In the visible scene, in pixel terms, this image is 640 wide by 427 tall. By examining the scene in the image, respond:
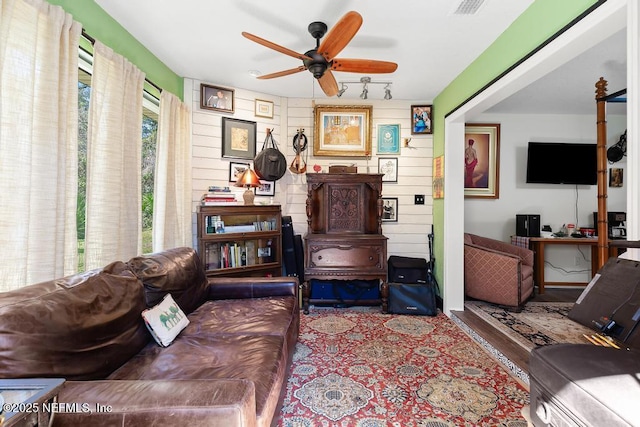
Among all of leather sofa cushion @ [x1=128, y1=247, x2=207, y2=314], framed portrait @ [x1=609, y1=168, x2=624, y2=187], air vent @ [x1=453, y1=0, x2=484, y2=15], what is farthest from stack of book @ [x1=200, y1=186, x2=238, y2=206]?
framed portrait @ [x1=609, y1=168, x2=624, y2=187]

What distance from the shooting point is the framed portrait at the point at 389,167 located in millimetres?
3826

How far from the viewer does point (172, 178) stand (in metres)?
2.93

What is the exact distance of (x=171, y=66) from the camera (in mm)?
3020

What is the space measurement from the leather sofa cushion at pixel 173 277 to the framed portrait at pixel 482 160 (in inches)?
153

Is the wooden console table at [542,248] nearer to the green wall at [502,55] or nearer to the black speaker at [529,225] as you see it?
the black speaker at [529,225]

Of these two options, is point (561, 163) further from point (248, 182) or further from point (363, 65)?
point (248, 182)

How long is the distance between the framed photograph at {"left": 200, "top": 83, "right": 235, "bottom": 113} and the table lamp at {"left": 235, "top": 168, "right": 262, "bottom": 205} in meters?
0.83

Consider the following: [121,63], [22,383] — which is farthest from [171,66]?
[22,383]

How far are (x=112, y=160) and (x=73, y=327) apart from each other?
1.30 meters

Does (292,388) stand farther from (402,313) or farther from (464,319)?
(464,319)

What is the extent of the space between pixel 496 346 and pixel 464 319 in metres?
0.62

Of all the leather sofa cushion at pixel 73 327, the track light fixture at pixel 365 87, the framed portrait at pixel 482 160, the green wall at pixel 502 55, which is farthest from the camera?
the framed portrait at pixel 482 160

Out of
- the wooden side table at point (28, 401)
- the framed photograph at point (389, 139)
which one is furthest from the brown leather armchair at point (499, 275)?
the wooden side table at point (28, 401)

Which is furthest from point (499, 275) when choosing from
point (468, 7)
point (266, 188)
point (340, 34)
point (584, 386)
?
point (340, 34)
